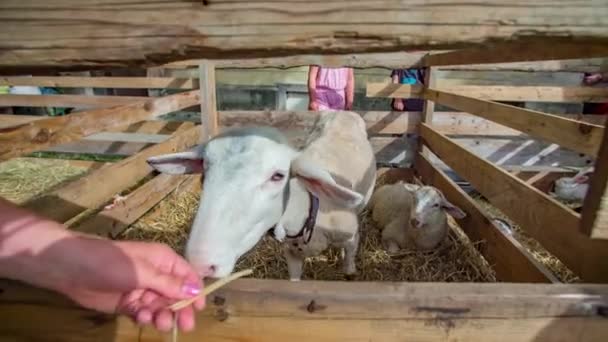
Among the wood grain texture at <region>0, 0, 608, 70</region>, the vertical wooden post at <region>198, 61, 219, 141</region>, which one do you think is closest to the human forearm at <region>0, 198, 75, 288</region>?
the wood grain texture at <region>0, 0, 608, 70</region>

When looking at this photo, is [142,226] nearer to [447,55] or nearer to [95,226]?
[95,226]

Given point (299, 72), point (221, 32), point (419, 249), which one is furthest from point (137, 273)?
point (299, 72)

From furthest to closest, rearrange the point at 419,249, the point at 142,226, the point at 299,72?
the point at 299,72 → the point at 142,226 → the point at 419,249

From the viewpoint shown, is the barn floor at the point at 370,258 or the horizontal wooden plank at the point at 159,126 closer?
the barn floor at the point at 370,258

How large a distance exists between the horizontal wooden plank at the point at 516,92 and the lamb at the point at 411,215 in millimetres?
1346

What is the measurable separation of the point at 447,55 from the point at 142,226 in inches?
123

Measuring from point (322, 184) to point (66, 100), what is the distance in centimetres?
430

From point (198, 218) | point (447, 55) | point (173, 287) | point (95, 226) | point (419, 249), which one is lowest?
point (419, 249)

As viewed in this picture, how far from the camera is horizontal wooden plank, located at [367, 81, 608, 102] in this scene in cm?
436

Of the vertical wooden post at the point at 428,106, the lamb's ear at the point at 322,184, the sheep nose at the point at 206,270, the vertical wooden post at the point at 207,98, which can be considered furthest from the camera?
the vertical wooden post at the point at 207,98

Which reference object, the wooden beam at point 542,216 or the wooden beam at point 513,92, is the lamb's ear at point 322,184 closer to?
the wooden beam at point 542,216

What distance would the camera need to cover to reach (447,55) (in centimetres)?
356

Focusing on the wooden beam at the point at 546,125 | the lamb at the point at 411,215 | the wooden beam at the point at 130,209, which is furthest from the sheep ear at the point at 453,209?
the wooden beam at the point at 130,209

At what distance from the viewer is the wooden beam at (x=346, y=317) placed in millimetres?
865
